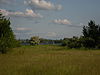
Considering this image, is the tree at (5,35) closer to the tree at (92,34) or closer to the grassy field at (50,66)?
the grassy field at (50,66)

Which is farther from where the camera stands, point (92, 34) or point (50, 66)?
point (92, 34)

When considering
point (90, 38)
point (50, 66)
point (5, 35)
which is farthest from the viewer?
point (90, 38)

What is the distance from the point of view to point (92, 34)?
241ft

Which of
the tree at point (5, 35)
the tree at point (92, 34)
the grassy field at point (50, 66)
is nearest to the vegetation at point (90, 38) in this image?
the tree at point (92, 34)

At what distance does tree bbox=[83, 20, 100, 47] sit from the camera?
70.6m

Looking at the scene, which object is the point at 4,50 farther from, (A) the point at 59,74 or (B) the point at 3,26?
(A) the point at 59,74

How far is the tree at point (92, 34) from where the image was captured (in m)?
70.6

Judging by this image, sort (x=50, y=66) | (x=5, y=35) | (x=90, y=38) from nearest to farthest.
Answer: (x=50, y=66), (x=5, y=35), (x=90, y=38)

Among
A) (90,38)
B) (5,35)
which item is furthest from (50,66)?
(90,38)

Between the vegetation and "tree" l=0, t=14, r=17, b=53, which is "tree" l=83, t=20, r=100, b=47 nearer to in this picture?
the vegetation

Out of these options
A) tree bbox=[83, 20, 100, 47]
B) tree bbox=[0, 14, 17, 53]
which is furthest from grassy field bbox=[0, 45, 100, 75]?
tree bbox=[83, 20, 100, 47]

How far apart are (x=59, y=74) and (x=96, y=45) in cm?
6055

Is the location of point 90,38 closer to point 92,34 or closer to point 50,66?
point 92,34

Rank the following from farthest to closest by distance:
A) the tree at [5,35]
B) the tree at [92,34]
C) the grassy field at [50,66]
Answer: the tree at [92,34], the tree at [5,35], the grassy field at [50,66]
